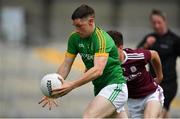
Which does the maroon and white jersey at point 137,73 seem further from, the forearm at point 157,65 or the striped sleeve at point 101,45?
the striped sleeve at point 101,45

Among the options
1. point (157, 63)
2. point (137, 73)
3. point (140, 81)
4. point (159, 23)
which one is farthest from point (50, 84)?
point (159, 23)

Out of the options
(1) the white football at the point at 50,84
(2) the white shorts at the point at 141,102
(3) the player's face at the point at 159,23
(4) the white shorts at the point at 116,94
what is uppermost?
(3) the player's face at the point at 159,23

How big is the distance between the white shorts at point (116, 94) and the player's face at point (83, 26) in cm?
73

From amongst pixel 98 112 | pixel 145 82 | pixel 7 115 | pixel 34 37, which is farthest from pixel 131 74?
pixel 34 37

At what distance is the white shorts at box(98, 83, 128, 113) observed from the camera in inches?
388

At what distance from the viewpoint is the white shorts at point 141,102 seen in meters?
11.1

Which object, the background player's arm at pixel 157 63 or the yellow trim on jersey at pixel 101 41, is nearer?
the yellow trim on jersey at pixel 101 41

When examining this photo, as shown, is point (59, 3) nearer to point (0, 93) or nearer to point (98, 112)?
point (0, 93)

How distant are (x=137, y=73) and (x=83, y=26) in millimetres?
1455

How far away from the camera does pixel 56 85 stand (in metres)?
9.45

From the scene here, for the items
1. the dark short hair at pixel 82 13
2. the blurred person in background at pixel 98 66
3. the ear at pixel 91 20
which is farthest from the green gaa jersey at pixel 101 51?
the dark short hair at pixel 82 13

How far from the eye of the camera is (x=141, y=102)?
11.2 m

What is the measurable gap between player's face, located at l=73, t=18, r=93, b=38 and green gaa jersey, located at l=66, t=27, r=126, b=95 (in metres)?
0.09

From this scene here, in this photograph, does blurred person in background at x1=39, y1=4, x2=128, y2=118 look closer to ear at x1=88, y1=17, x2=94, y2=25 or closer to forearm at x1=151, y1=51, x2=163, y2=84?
ear at x1=88, y1=17, x2=94, y2=25
